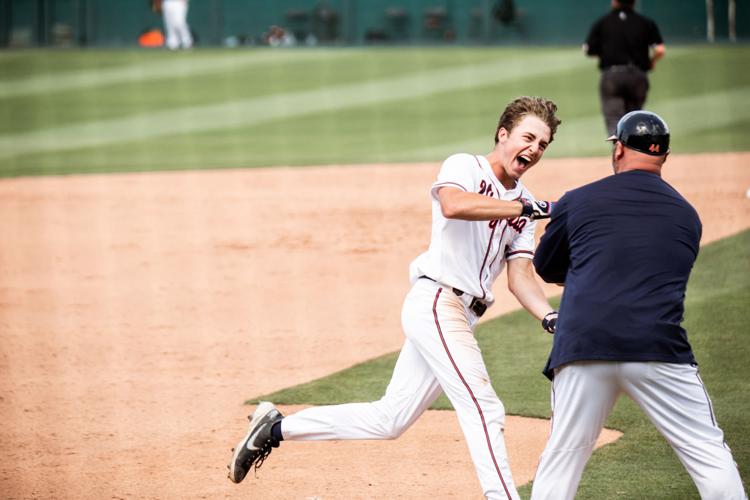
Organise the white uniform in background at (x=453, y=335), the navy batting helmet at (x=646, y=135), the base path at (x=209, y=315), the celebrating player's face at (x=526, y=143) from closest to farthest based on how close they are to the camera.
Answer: the navy batting helmet at (x=646, y=135) < the white uniform in background at (x=453, y=335) < the celebrating player's face at (x=526, y=143) < the base path at (x=209, y=315)

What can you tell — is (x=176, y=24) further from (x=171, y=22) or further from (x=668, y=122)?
(x=668, y=122)

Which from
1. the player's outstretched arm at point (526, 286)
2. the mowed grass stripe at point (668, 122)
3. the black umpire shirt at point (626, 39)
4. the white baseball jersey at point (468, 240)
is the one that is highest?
the black umpire shirt at point (626, 39)

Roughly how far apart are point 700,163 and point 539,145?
12132mm

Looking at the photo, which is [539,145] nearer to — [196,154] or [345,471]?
[345,471]

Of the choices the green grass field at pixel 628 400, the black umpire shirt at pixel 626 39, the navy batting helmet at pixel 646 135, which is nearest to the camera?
the navy batting helmet at pixel 646 135

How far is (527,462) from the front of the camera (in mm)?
5516

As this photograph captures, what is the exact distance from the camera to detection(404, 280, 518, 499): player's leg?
4.16 meters

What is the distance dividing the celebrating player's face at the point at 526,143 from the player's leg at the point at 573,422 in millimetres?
965

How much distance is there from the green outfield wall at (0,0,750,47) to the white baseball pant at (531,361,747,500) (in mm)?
A: 24799

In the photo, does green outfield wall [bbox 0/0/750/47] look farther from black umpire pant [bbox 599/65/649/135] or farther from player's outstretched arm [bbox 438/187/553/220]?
player's outstretched arm [bbox 438/187/553/220]

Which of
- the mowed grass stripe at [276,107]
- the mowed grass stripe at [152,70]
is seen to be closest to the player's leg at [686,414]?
the mowed grass stripe at [276,107]

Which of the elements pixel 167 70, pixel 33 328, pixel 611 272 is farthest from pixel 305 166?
pixel 611 272

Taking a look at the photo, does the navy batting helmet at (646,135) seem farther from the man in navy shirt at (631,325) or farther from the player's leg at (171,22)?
the player's leg at (171,22)

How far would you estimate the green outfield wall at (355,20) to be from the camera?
27.8m
